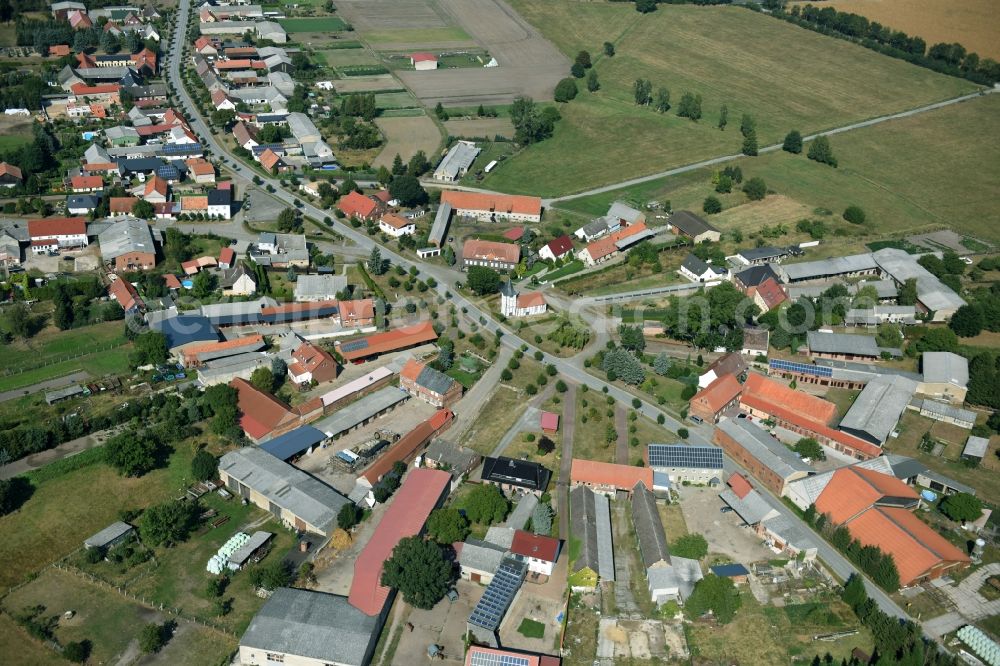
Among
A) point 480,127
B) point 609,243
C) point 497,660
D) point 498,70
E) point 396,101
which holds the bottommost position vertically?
point 497,660

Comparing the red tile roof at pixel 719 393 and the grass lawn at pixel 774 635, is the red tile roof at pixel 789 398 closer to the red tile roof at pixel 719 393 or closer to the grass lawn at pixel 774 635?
the red tile roof at pixel 719 393

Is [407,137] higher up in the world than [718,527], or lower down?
higher up

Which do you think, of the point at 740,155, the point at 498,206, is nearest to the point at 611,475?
the point at 498,206

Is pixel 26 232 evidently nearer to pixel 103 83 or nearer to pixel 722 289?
pixel 103 83

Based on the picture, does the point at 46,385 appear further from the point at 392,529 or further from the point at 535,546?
the point at 535,546

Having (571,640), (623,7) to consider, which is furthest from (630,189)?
(623,7)

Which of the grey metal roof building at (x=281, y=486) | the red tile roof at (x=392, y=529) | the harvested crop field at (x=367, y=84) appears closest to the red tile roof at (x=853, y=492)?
the red tile roof at (x=392, y=529)

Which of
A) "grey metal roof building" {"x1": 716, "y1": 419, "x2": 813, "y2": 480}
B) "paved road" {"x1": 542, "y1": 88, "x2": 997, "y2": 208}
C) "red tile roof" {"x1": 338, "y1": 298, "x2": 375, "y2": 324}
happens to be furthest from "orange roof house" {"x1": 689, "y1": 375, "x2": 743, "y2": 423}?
A: "paved road" {"x1": 542, "y1": 88, "x2": 997, "y2": 208}

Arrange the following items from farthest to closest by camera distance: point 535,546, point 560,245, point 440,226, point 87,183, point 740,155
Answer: point 740,155 < point 87,183 < point 440,226 < point 560,245 < point 535,546
